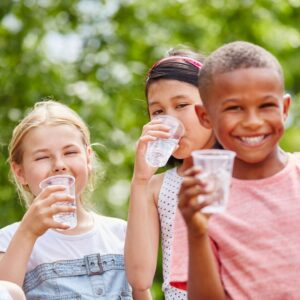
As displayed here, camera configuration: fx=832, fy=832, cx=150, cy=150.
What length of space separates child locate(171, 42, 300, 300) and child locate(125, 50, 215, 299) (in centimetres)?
69

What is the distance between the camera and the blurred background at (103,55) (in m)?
7.48

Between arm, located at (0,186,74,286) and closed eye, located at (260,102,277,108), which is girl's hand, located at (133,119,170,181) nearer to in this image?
arm, located at (0,186,74,286)

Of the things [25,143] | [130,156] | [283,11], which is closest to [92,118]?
[130,156]

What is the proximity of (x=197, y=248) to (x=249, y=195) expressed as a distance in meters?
0.32

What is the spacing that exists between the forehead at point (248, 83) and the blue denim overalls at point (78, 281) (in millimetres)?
1283

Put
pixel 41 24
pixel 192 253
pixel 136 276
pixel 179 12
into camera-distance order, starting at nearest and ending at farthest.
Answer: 1. pixel 192 253
2. pixel 136 276
3. pixel 41 24
4. pixel 179 12

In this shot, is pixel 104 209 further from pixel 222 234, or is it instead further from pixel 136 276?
pixel 222 234

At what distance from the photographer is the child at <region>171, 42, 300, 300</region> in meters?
2.59

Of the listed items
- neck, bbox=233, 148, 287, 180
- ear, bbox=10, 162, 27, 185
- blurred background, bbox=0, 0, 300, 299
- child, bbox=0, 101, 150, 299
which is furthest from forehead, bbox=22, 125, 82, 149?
blurred background, bbox=0, 0, 300, 299

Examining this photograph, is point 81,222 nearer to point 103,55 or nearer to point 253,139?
point 253,139

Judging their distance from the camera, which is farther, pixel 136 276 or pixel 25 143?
pixel 25 143

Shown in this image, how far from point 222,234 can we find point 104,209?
5.37 m

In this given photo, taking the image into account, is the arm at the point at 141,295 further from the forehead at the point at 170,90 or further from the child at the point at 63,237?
the forehead at the point at 170,90

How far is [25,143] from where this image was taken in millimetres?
3762
